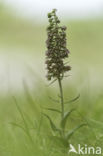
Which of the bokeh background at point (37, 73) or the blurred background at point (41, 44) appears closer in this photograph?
the bokeh background at point (37, 73)

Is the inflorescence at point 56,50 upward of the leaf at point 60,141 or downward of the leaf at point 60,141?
upward

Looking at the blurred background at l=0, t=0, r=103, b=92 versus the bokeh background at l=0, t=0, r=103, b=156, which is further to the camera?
the blurred background at l=0, t=0, r=103, b=92

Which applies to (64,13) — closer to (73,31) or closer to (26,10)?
(73,31)

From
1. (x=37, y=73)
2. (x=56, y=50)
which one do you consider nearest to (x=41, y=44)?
(x=37, y=73)

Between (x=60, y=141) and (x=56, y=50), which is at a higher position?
(x=56, y=50)

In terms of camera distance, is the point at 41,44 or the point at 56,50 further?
the point at 41,44

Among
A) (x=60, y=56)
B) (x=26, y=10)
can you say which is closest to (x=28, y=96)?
(x=60, y=56)

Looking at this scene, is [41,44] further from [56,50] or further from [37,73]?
[56,50]

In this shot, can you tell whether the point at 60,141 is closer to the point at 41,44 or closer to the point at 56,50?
the point at 56,50
